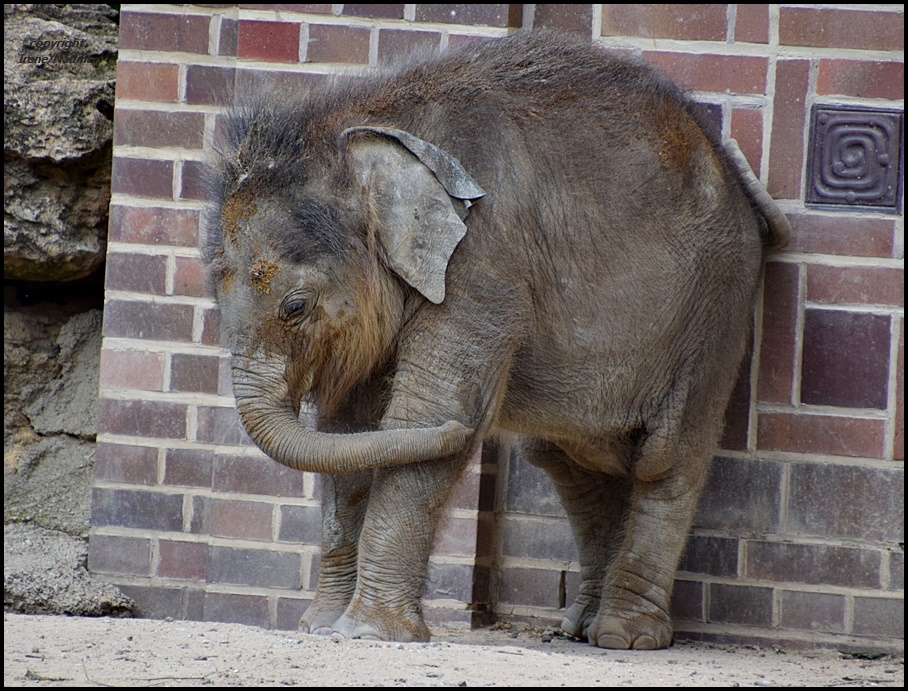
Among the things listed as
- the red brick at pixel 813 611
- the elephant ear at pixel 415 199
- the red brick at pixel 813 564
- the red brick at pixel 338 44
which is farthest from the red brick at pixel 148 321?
the red brick at pixel 813 611

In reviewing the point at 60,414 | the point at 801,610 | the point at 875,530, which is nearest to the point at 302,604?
the point at 60,414

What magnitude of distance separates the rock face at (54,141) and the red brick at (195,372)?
80 cm

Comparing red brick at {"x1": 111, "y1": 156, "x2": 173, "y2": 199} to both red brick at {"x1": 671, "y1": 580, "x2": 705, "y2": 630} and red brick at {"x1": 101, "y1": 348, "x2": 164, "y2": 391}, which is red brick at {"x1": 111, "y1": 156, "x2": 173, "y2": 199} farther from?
red brick at {"x1": 671, "y1": 580, "x2": 705, "y2": 630}

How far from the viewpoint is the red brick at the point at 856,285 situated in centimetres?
412

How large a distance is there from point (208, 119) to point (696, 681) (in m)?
2.71

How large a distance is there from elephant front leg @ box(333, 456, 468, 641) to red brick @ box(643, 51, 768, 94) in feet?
5.93

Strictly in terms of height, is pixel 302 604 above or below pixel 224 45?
below

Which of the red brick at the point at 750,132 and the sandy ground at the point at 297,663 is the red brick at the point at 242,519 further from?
the red brick at the point at 750,132

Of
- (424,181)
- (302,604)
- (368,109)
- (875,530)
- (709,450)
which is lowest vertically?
(302,604)

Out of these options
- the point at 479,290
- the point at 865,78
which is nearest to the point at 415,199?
the point at 479,290

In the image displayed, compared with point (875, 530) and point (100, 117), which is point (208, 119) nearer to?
point (100, 117)

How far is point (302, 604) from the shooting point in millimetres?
4270

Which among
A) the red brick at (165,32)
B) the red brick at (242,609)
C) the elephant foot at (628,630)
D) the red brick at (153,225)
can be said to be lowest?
the red brick at (242,609)

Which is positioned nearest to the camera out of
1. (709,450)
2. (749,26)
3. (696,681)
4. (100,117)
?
(696,681)
